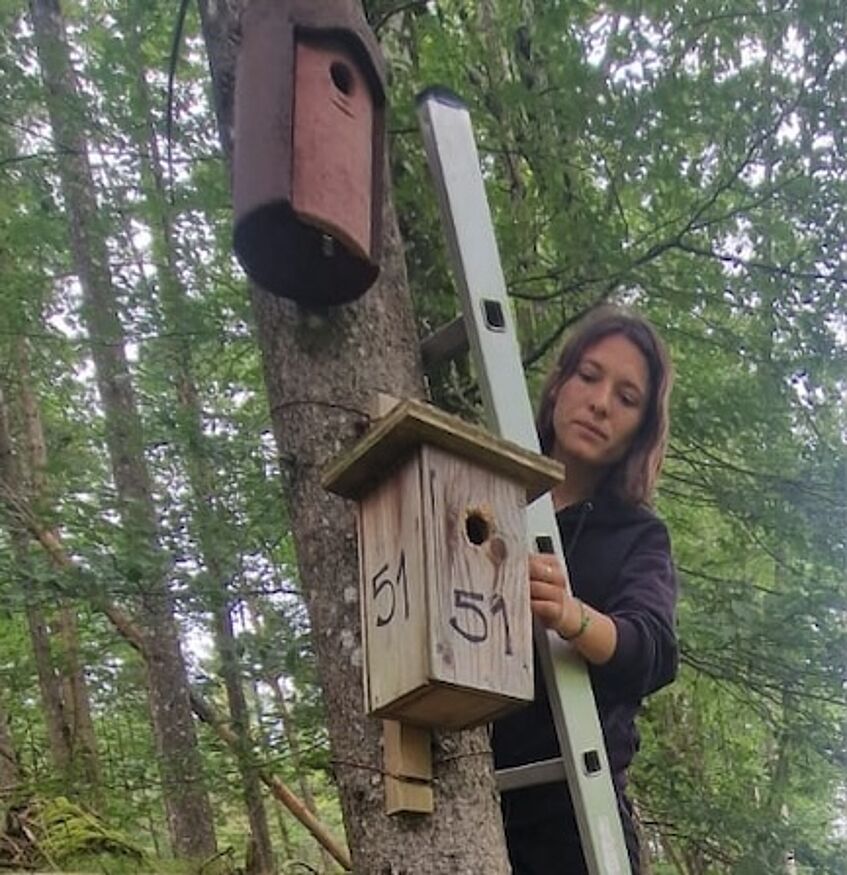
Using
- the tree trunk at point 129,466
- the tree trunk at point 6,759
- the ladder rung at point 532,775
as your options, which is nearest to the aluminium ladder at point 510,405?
the ladder rung at point 532,775

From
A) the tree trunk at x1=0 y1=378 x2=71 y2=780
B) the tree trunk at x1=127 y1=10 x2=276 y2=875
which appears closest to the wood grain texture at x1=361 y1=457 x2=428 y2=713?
the tree trunk at x1=127 y1=10 x2=276 y2=875

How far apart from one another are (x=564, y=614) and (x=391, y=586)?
25 centimetres

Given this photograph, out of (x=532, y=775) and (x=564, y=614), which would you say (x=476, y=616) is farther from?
(x=532, y=775)

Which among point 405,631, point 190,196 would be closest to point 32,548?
point 190,196

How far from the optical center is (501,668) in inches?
44.1

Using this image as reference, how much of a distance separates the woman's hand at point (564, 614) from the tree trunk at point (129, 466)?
1.14m

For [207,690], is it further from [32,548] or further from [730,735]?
[730,735]

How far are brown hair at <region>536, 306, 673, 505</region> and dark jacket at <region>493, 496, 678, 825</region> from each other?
1.4 inches

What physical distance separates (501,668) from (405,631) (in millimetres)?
115

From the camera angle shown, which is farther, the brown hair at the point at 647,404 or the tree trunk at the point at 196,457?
the tree trunk at the point at 196,457

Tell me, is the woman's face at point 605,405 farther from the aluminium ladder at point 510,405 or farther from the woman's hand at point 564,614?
the woman's hand at point 564,614

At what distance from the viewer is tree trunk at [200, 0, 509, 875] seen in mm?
1177

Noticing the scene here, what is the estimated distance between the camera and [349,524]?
133cm

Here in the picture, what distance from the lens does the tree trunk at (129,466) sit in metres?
2.37
